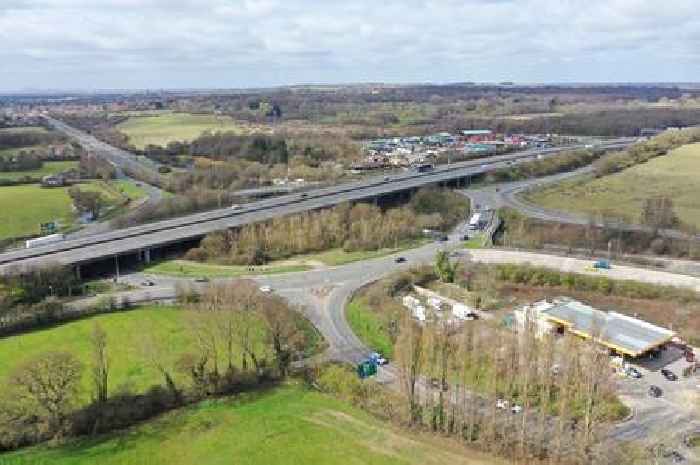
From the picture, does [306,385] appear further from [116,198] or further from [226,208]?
[116,198]

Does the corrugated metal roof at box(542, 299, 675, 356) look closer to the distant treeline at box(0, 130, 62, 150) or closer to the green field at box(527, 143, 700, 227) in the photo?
the green field at box(527, 143, 700, 227)

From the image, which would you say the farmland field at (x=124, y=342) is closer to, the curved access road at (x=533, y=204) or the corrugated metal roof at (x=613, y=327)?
the corrugated metal roof at (x=613, y=327)

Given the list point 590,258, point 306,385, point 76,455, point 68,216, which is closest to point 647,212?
point 590,258

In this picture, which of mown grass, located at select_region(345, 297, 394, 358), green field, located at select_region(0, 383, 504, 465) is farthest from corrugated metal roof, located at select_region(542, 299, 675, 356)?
green field, located at select_region(0, 383, 504, 465)

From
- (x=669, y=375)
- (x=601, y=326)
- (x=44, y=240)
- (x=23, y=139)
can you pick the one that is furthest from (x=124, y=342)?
(x=23, y=139)

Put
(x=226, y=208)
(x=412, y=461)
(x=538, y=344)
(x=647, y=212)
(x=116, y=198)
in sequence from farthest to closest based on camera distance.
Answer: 1. (x=116, y=198)
2. (x=226, y=208)
3. (x=647, y=212)
4. (x=538, y=344)
5. (x=412, y=461)

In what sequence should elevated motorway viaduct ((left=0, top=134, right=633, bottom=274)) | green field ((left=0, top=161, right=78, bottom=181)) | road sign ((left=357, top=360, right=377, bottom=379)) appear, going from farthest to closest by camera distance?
green field ((left=0, top=161, right=78, bottom=181)) → elevated motorway viaduct ((left=0, top=134, right=633, bottom=274)) → road sign ((left=357, top=360, right=377, bottom=379))

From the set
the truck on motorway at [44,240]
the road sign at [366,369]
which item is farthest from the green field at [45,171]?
the road sign at [366,369]
